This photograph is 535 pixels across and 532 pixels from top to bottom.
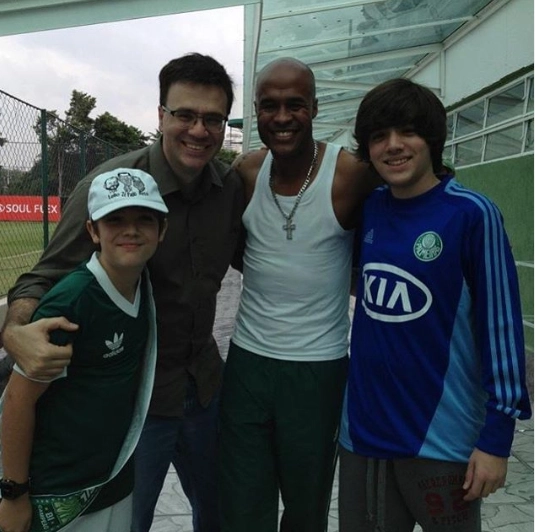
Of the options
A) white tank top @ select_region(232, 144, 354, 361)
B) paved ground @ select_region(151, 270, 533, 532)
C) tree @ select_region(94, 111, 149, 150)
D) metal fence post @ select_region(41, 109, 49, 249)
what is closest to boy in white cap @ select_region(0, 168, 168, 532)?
white tank top @ select_region(232, 144, 354, 361)

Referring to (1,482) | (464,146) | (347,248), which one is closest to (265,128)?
(347,248)

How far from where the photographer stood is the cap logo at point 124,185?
74.9 inches

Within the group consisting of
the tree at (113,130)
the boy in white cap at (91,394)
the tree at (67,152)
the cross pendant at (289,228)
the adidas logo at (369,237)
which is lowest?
the boy in white cap at (91,394)

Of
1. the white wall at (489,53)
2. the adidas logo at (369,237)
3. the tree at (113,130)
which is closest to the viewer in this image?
the adidas logo at (369,237)

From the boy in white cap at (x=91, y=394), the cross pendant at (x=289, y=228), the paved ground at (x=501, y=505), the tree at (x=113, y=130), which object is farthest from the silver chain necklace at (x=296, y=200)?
the tree at (x=113, y=130)

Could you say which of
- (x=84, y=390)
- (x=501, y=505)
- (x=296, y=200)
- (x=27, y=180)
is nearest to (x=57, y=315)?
(x=84, y=390)

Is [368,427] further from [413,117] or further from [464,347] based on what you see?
[413,117]

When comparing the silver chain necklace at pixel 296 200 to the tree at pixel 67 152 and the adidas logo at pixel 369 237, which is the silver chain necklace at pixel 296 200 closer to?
the adidas logo at pixel 369 237

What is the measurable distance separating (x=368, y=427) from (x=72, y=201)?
4.17 ft

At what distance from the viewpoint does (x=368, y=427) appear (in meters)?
1.99

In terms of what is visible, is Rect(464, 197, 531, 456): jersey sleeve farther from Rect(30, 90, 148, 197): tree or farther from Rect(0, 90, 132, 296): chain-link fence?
Rect(30, 90, 148, 197): tree

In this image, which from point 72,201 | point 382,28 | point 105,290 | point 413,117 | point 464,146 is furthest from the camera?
point 382,28

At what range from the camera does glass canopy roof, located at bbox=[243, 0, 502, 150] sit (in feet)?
23.5

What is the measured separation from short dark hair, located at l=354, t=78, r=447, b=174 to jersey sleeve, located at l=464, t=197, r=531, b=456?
325 mm
